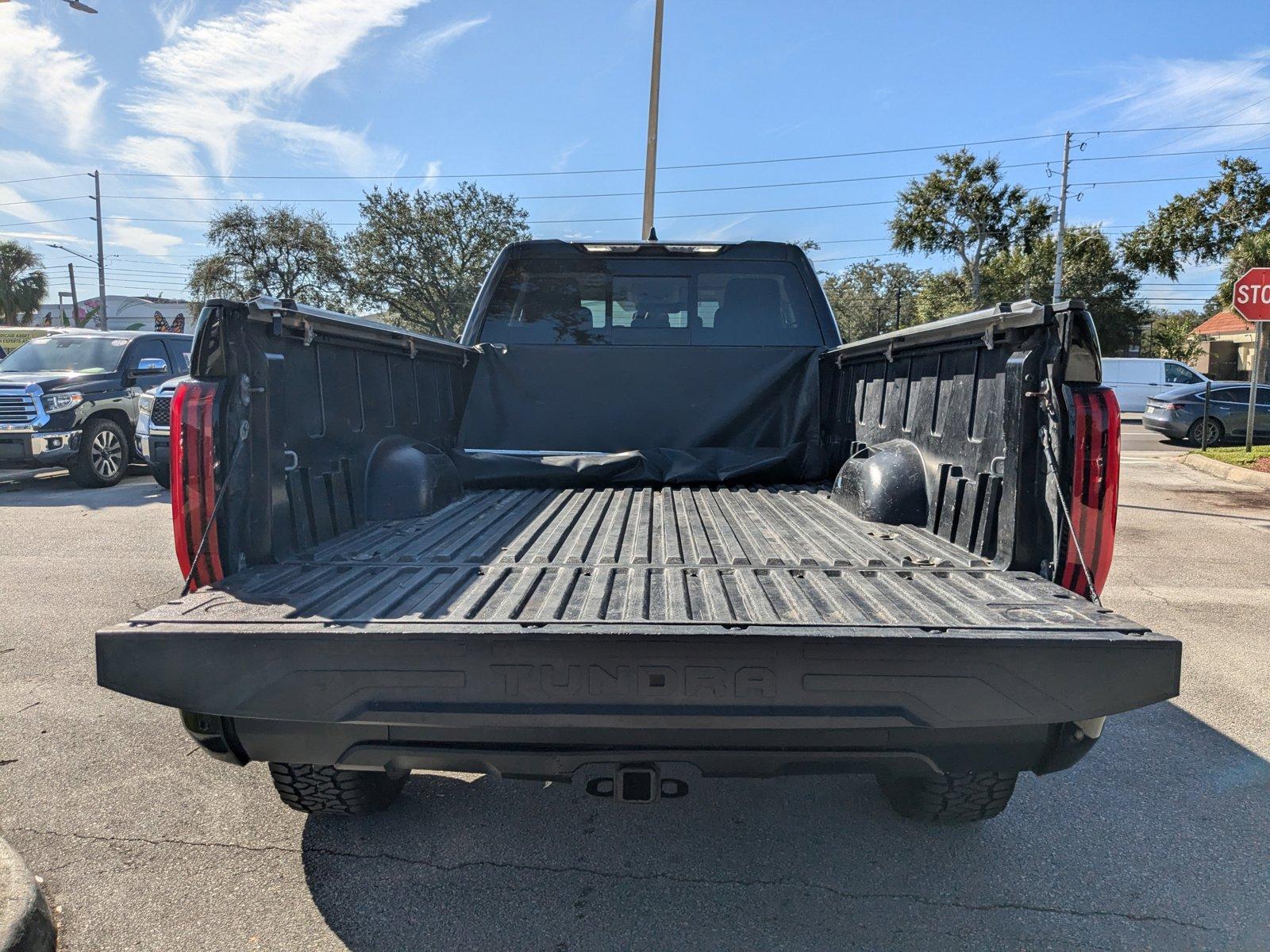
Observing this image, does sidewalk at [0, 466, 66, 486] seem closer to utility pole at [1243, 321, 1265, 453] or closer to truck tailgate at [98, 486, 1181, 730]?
truck tailgate at [98, 486, 1181, 730]

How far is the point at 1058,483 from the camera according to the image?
2430 millimetres

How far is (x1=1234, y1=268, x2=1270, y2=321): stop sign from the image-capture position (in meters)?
13.0

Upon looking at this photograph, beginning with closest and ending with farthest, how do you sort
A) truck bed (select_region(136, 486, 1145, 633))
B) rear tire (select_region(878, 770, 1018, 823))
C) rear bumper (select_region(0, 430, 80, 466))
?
1. truck bed (select_region(136, 486, 1145, 633))
2. rear tire (select_region(878, 770, 1018, 823))
3. rear bumper (select_region(0, 430, 80, 466))

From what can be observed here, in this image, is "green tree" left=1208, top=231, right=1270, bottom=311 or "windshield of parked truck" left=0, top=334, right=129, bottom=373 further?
"green tree" left=1208, top=231, right=1270, bottom=311

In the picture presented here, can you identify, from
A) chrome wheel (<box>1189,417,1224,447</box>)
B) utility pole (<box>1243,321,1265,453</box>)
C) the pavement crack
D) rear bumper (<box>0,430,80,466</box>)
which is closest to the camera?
the pavement crack

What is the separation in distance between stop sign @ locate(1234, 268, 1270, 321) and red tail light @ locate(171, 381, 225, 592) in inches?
590

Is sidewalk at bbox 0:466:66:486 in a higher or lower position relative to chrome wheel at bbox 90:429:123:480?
lower

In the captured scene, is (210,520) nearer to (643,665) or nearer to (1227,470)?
(643,665)

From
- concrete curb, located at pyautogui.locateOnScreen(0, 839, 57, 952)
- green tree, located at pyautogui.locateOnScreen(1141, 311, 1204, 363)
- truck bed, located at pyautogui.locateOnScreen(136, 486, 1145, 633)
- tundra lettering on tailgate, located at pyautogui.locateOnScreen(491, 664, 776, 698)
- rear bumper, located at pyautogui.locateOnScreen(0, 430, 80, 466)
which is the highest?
green tree, located at pyautogui.locateOnScreen(1141, 311, 1204, 363)

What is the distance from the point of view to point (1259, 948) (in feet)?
7.80

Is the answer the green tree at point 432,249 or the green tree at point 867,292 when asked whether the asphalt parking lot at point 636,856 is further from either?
the green tree at point 867,292

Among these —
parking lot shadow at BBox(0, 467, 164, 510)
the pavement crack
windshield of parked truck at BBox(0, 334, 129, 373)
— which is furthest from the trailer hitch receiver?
windshield of parked truck at BBox(0, 334, 129, 373)

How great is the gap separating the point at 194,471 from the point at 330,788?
1.11m

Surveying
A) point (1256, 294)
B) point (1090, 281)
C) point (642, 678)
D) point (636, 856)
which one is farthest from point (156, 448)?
point (1090, 281)
